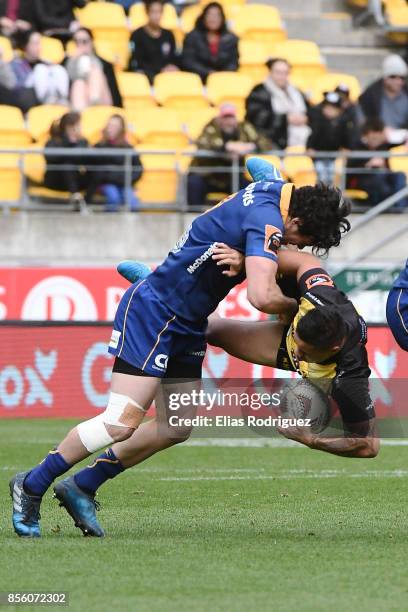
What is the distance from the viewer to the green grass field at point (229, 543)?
17.5 feet

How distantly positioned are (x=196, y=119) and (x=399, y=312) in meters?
9.87

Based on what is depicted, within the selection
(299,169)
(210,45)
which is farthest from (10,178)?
(210,45)

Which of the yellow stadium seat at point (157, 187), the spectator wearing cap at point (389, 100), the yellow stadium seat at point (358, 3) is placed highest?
the yellow stadium seat at point (358, 3)

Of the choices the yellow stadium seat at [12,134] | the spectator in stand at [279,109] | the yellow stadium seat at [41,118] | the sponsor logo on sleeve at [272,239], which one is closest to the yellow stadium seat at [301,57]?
the spectator in stand at [279,109]

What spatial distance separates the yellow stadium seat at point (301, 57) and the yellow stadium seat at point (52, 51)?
3066 millimetres

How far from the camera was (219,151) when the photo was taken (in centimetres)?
1597

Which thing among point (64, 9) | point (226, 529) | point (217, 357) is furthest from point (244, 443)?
point (64, 9)

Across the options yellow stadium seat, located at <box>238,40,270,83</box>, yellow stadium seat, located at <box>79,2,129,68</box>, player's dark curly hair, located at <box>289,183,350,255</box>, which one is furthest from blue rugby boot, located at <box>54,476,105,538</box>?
yellow stadium seat, located at <box>238,40,270,83</box>

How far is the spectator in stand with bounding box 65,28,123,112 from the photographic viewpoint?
17.0 meters

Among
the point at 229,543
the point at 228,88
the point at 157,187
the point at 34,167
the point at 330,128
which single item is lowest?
the point at 229,543

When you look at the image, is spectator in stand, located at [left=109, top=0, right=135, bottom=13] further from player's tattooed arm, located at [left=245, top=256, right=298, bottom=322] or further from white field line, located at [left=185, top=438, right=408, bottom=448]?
player's tattooed arm, located at [left=245, top=256, right=298, bottom=322]

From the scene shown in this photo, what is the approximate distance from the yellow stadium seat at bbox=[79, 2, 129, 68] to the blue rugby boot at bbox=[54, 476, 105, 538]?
12366 mm

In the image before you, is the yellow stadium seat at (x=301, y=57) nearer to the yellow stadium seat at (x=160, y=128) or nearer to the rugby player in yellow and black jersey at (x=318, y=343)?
the yellow stadium seat at (x=160, y=128)

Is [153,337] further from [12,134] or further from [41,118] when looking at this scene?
[41,118]
